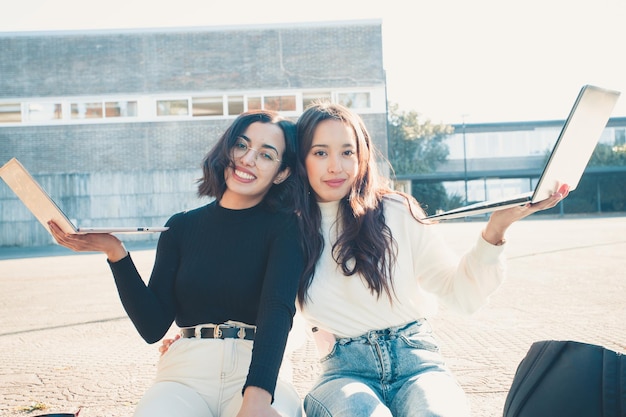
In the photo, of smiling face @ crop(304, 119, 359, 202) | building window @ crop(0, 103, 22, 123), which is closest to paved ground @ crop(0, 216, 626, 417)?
smiling face @ crop(304, 119, 359, 202)

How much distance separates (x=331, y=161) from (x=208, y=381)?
3.44ft

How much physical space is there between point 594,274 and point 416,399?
25.1 ft

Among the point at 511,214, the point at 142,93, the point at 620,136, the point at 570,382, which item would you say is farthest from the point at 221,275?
the point at 620,136

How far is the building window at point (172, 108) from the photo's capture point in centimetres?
2305

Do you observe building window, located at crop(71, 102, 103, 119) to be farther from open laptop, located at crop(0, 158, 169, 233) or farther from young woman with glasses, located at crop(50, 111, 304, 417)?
open laptop, located at crop(0, 158, 169, 233)

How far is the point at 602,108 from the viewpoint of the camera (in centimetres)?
186

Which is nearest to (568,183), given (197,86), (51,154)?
(197,86)

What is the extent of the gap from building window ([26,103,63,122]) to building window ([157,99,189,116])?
12.2 ft

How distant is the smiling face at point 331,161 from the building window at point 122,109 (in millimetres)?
21712

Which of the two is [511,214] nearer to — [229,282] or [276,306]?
[276,306]

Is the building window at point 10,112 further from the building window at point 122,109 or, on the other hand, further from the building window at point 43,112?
the building window at point 122,109

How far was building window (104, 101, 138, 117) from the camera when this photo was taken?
2300cm

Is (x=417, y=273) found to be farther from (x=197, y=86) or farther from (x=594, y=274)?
(x=197, y=86)

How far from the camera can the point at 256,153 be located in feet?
8.60
